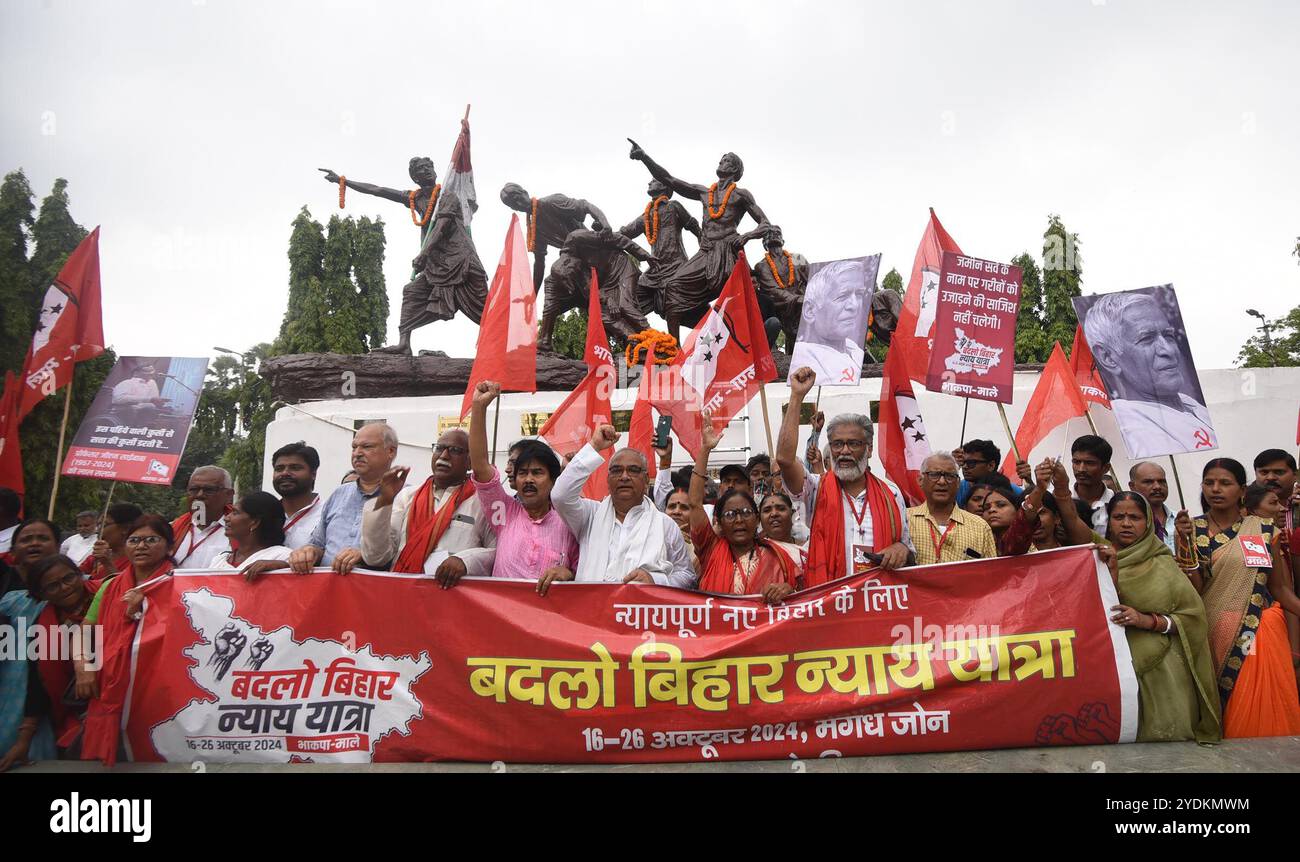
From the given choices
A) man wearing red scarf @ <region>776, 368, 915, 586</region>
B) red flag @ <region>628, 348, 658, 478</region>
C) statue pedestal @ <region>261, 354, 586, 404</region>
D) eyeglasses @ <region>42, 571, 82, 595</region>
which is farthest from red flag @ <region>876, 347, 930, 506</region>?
statue pedestal @ <region>261, 354, 586, 404</region>

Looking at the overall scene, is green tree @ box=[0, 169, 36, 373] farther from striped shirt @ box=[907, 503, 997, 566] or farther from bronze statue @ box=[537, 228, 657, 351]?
striped shirt @ box=[907, 503, 997, 566]

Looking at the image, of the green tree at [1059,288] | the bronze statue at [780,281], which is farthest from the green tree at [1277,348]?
the bronze statue at [780,281]

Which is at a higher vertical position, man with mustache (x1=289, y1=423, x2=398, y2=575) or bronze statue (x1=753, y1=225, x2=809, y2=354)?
bronze statue (x1=753, y1=225, x2=809, y2=354)

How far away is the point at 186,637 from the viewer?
12.8ft

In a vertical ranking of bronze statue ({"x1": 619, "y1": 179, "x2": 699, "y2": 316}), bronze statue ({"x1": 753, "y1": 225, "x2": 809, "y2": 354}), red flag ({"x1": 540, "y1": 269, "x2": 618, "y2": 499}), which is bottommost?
red flag ({"x1": 540, "y1": 269, "x2": 618, "y2": 499})

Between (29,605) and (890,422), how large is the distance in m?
4.67

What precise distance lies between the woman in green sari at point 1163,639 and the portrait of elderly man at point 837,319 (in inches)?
114

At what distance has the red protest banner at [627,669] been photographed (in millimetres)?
3678

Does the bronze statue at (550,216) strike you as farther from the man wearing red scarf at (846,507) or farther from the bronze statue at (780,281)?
the man wearing red scarf at (846,507)

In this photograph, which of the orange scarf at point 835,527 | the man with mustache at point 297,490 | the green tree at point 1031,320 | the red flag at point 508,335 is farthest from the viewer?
the green tree at point 1031,320

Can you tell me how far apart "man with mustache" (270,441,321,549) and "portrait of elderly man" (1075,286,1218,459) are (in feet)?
17.0

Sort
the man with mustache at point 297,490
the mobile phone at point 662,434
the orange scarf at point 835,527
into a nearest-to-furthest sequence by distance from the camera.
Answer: the orange scarf at point 835,527 < the man with mustache at point 297,490 < the mobile phone at point 662,434

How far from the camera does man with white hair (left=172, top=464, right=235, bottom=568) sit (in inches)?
178
